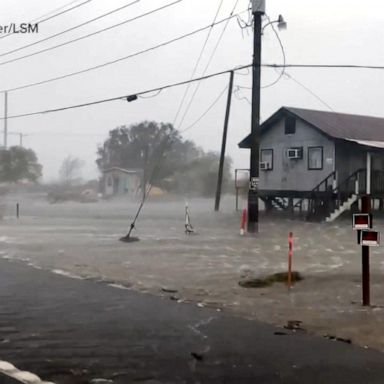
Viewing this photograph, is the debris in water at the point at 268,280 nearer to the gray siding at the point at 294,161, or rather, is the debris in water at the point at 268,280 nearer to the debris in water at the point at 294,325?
the debris in water at the point at 294,325

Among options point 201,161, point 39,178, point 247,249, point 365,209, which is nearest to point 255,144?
point 247,249

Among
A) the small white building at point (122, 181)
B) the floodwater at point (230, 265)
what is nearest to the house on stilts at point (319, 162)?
the floodwater at point (230, 265)

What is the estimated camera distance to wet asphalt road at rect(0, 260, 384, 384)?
20.4 ft

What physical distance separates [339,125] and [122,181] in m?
54.8

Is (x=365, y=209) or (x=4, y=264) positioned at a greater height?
(x=365, y=209)

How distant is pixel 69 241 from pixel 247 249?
591 cm

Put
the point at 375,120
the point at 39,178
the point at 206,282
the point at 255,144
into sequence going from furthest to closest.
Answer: the point at 39,178
the point at 375,120
the point at 255,144
the point at 206,282

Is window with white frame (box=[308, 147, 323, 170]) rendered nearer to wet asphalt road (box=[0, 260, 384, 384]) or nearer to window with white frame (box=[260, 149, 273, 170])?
window with white frame (box=[260, 149, 273, 170])

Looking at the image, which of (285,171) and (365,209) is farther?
(285,171)

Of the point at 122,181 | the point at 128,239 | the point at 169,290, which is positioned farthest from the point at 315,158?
the point at 122,181

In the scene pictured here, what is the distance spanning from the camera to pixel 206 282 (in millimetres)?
12570

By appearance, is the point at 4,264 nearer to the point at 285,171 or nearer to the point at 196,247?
the point at 196,247

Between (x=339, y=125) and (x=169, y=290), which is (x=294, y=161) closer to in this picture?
(x=339, y=125)

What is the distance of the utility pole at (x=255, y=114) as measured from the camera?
79.6 ft
